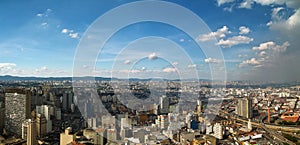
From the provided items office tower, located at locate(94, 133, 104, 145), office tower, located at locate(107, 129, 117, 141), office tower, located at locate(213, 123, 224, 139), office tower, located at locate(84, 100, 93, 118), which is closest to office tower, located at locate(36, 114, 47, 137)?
office tower, located at locate(84, 100, 93, 118)

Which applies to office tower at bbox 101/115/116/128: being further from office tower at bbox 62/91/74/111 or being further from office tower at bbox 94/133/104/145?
office tower at bbox 62/91/74/111

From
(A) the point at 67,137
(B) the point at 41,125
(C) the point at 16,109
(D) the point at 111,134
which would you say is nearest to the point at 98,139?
(D) the point at 111,134

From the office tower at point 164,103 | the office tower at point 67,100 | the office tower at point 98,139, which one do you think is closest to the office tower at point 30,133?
the office tower at point 67,100

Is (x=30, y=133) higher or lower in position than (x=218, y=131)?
higher

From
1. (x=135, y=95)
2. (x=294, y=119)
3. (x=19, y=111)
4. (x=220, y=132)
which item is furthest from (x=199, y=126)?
(x=19, y=111)

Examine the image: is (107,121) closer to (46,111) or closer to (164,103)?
(164,103)

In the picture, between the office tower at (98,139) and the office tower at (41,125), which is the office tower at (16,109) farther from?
the office tower at (98,139)
